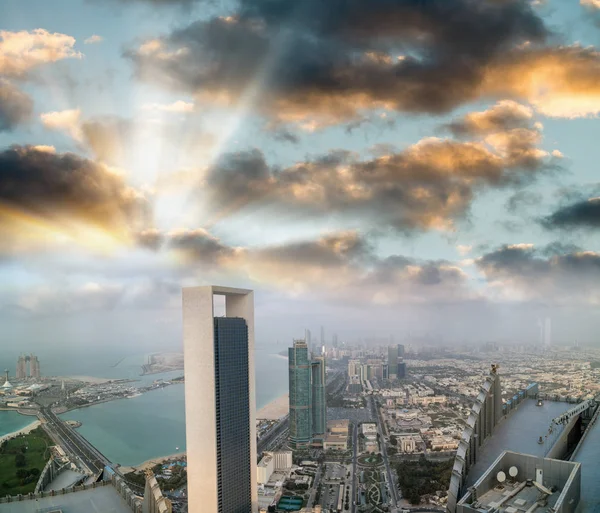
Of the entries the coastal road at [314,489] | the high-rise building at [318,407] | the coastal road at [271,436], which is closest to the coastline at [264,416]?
the coastal road at [271,436]

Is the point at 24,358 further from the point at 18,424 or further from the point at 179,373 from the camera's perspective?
the point at 179,373

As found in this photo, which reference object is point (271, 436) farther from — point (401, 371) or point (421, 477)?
point (401, 371)

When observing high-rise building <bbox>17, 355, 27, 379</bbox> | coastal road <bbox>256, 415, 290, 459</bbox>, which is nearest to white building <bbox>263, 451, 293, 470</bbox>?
coastal road <bbox>256, 415, 290, 459</bbox>

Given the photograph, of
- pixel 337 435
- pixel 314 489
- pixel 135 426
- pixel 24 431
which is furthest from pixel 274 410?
pixel 24 431

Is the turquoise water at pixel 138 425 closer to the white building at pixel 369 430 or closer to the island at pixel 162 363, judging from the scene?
the island at pixel 162 363

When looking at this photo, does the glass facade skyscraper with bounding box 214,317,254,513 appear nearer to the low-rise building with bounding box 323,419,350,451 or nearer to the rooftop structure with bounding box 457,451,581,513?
the rooftop structure with bounding box 457,451,581,513
